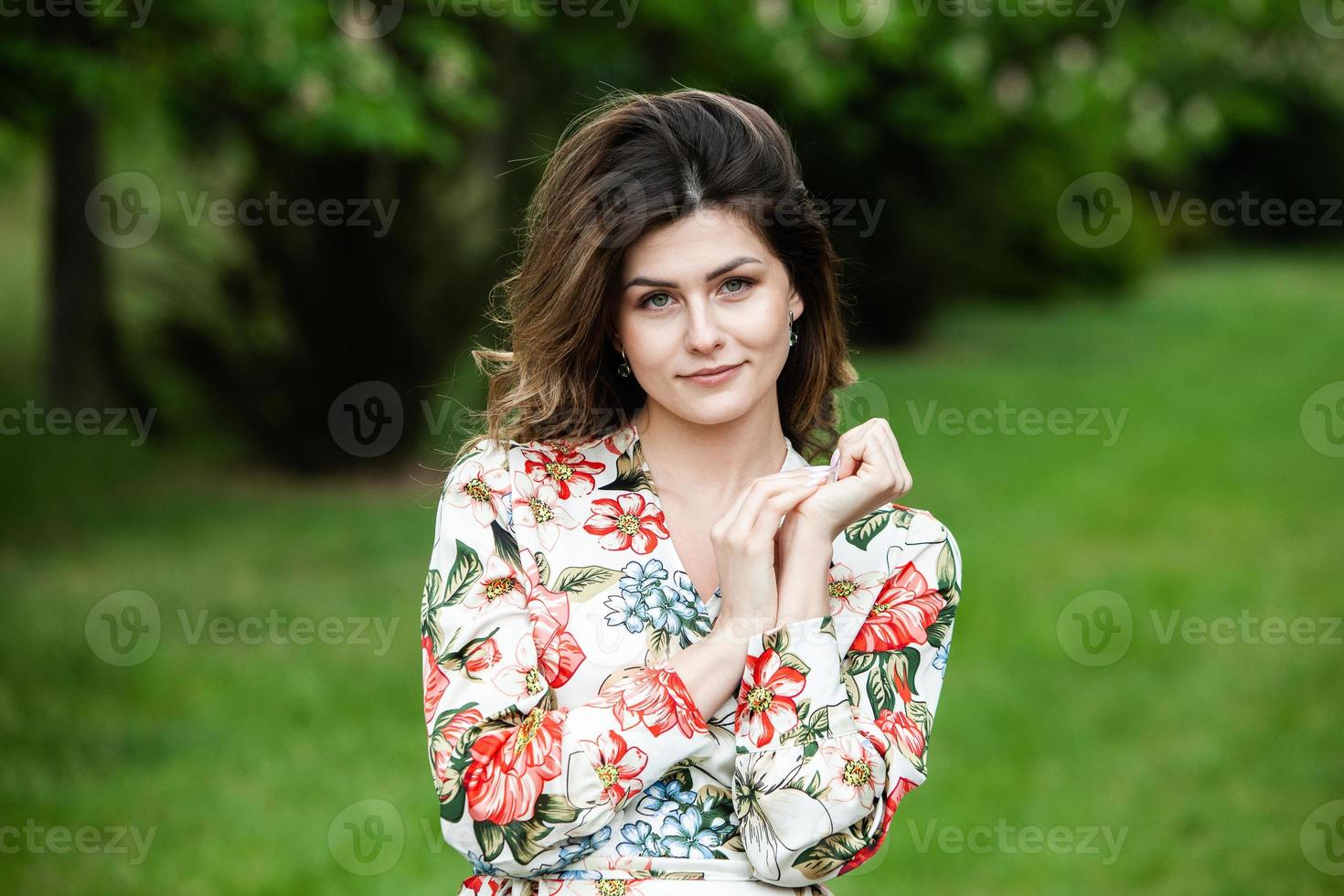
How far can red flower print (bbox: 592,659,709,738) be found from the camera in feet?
6.17

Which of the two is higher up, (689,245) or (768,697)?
(689,245)

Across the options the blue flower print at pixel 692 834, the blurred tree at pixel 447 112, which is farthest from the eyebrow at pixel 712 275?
the blurred tree at pixel 447 112

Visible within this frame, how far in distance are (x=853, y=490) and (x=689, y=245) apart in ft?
1.33

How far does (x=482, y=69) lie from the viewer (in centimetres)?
902

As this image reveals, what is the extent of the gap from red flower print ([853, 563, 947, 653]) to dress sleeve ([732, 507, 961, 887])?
1.2 inches

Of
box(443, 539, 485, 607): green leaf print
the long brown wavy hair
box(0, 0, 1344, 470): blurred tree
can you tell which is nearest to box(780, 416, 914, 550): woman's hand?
the long brown wavy hair

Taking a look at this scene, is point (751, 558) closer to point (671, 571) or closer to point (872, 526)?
point (671, 571)

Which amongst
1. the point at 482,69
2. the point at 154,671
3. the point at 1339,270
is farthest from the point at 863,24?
the point at 1339,270

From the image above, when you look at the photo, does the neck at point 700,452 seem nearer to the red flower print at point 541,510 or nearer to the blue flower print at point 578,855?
the red flower print at point 541,510

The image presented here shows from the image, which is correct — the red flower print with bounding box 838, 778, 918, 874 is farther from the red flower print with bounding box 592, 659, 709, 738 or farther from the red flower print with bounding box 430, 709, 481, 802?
the red flower print with bounding box 430, 709, 481, 802

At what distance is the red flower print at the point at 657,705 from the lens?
188cm

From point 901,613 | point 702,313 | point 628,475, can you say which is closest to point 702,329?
point 702,313

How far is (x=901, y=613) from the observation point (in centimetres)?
207

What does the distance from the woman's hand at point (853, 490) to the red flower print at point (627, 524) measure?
213 millimetres
